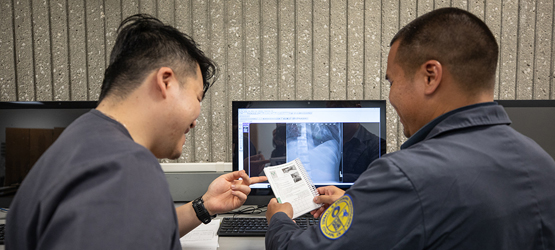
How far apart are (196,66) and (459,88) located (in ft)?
2.25

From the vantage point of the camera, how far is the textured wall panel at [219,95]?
1498 millimetres

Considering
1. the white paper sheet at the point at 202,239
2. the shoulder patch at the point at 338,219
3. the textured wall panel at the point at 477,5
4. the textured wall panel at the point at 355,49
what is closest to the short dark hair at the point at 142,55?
the shoulder patch at the point at 338,219

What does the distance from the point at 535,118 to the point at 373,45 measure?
0.76 metres

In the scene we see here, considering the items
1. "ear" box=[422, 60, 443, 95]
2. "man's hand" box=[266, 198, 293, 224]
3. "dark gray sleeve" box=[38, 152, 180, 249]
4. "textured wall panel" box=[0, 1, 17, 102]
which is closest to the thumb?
"man's hand" box=[266, 198, 293, 224]

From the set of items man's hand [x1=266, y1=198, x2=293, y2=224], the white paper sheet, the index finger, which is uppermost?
the index finger

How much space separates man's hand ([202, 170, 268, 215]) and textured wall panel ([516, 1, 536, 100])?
1506mm

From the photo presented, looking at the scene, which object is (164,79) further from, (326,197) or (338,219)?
(326,197)

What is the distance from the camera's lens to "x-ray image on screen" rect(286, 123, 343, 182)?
131 centimetres

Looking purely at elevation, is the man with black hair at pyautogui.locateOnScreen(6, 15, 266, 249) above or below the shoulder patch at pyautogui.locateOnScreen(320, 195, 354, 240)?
above

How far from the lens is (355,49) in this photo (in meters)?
1.52

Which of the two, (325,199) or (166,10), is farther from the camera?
(166,10)

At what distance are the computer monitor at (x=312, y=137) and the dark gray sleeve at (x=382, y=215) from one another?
0.57 meters

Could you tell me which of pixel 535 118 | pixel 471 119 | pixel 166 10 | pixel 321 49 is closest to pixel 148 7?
pixel 166 10

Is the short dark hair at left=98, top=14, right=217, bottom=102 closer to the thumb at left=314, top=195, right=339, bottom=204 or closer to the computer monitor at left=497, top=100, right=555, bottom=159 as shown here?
the thumb at left=314, top=195, right=339, bottom=204
